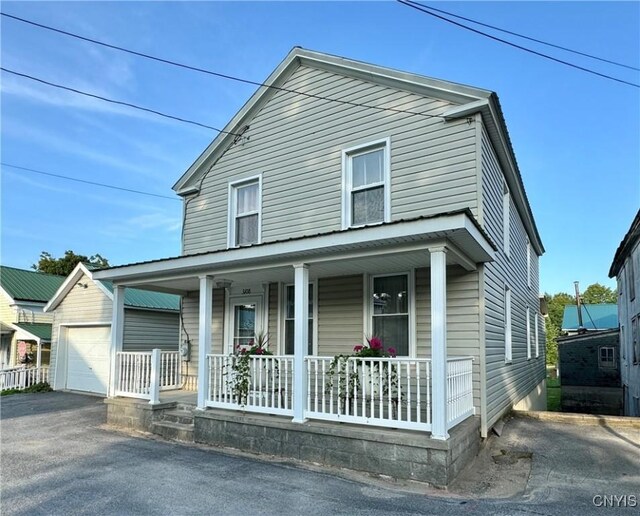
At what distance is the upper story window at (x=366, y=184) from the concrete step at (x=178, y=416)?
451 centimetres

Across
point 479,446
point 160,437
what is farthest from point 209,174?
point 479,446

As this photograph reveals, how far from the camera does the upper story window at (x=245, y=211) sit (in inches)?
397

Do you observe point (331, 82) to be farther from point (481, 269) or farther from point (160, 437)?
point (160, 437)

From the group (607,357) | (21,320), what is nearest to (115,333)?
(21,320)

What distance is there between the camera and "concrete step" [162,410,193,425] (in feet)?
27.0

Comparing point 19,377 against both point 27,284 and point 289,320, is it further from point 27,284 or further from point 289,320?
point 289,320

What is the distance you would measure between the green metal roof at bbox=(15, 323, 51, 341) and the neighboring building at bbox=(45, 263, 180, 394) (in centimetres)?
122

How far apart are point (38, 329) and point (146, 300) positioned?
554cm

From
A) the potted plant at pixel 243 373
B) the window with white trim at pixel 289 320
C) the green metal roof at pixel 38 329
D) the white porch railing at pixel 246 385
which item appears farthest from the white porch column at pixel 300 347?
the green metal roof at pixel 38 329

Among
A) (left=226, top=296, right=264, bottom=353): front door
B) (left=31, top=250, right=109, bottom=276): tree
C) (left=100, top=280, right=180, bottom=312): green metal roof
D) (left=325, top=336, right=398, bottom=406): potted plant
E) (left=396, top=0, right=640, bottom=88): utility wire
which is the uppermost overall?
(left=396, top=0, right=640, bottom=88): utility wire

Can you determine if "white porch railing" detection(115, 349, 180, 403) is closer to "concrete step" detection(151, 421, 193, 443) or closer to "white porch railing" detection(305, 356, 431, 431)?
"concrete step" detection(151, 421, 193, 443)

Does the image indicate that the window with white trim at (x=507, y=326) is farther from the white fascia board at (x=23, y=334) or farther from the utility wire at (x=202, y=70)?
the white fascia board at (x=23, y=334)

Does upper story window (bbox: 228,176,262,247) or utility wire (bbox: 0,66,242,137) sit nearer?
utility wire (bbox: 0,66,242,137)

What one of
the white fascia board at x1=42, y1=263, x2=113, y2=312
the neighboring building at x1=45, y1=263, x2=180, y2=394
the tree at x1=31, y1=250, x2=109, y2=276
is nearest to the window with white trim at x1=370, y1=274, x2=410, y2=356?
the neighboring building at x1=45, y1=263, x2=180, y2=394
